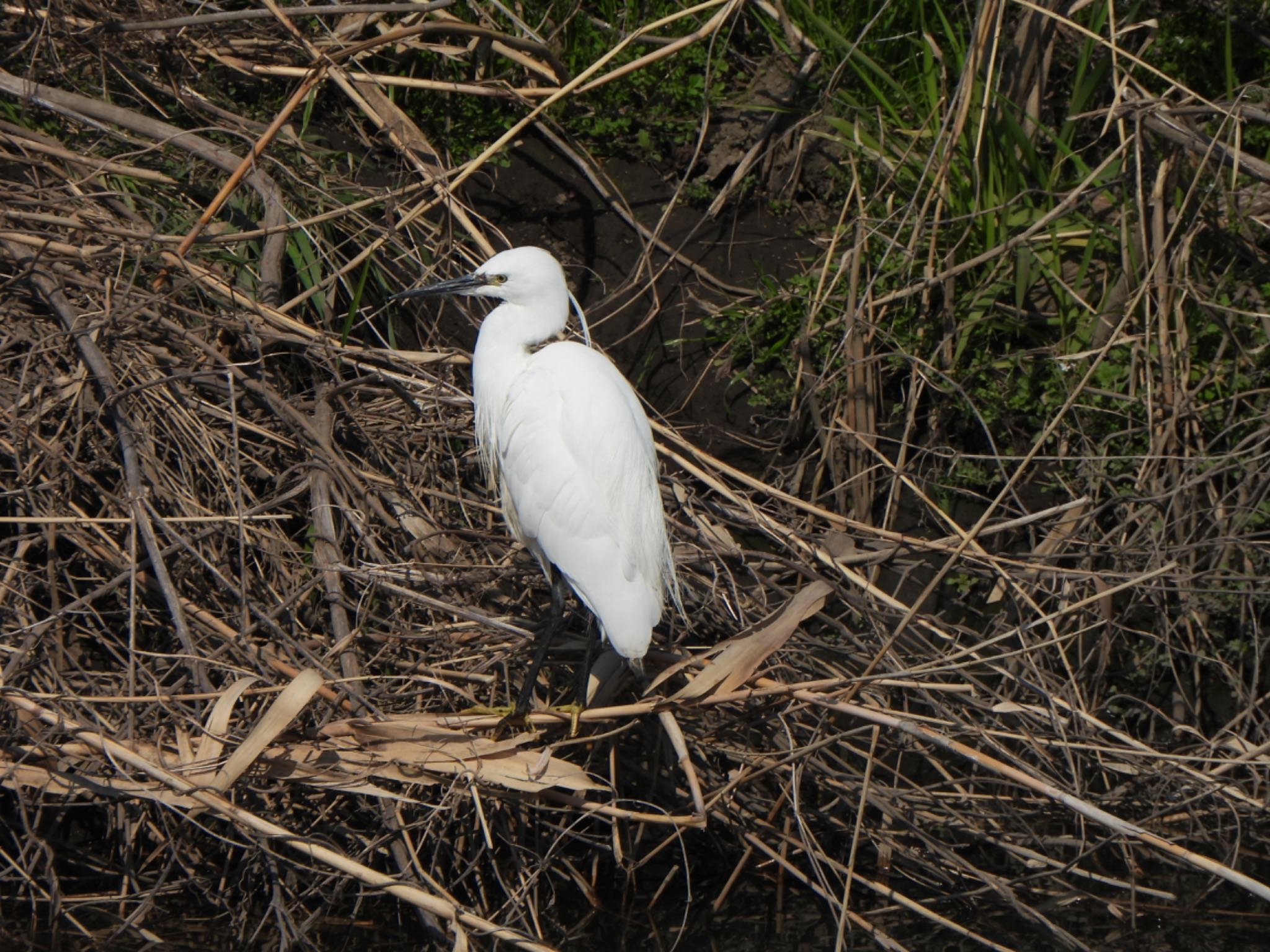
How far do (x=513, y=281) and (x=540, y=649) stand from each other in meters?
0.86

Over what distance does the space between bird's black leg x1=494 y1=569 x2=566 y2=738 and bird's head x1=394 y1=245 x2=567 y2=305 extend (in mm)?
662

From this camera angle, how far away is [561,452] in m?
2.95

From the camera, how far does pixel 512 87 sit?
15.1ft

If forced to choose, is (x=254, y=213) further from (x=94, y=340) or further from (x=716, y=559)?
(x=716, y=559)

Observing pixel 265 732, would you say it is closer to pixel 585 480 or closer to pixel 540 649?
pixel 540 649

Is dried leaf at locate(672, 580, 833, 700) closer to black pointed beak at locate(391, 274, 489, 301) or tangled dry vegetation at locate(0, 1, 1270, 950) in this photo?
tangled dry vegetation at locate(0, 1, 1270, 950)

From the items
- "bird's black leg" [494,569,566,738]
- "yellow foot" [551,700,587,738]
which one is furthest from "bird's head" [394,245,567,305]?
"yellow foot" [551,700,587,738]

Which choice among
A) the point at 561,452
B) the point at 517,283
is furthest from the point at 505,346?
the point at 561,452

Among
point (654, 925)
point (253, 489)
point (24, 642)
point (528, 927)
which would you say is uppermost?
point (24, 642)

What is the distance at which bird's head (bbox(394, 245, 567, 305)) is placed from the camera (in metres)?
2.98

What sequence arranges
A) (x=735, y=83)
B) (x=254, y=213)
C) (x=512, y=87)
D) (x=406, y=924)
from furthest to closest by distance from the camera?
1. (x=735, y=83)
2. (x=512, y=87)
3. (x=254, y=213)
4. (x=406, y=924)

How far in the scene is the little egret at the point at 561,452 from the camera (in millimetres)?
2850

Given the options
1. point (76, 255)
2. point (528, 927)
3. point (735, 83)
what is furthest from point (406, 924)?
point (735, 83)

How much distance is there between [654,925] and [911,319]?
208cm
